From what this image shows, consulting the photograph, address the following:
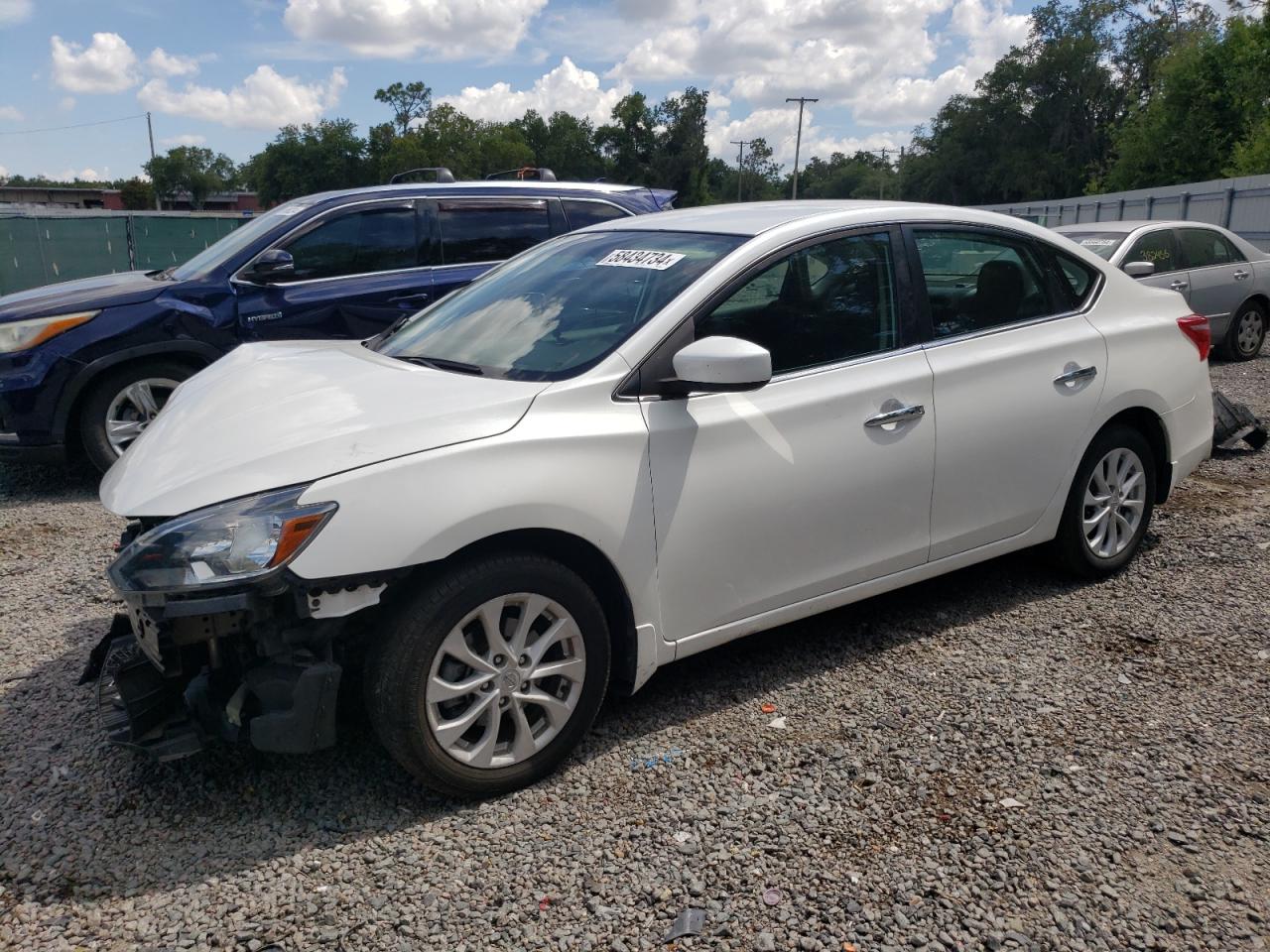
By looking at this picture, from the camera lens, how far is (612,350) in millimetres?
3297

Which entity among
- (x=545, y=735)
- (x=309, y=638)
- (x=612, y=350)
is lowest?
(x=545, y=735)

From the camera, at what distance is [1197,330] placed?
189 inches

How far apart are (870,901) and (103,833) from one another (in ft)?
7.11

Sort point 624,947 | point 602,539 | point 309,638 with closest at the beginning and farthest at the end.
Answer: point 624,947 → point 309,638 → point 602,539

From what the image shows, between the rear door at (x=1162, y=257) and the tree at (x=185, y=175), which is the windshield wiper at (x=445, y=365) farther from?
the tree at (x=185, y=175)

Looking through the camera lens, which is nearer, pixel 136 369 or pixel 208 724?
pixel 208 724

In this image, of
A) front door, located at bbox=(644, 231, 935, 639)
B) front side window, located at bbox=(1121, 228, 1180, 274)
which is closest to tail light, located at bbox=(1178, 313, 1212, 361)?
front door, located at bbox=(644, 231, 935, 639)

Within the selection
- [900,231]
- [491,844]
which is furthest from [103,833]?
[900,231]

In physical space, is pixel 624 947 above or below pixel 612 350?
below

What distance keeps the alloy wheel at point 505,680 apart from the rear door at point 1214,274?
9952 millimetres

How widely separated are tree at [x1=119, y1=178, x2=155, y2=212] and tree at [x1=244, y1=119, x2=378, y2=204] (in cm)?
1249

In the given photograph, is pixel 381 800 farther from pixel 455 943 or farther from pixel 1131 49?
pixel 1131 49

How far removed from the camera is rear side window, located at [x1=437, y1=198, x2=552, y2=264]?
24.0ft

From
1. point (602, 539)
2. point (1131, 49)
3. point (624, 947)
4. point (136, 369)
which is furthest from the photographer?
point (1131, 49)
